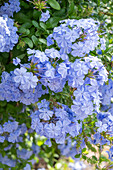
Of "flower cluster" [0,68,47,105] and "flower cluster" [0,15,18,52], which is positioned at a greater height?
"flower cluster" [0,15,18,52]

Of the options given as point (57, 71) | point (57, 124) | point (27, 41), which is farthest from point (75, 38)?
point (57, 124)

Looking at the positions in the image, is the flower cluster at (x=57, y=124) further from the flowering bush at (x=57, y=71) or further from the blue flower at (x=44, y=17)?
the blue flower at (x=44, y=17)

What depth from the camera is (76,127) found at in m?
1.06

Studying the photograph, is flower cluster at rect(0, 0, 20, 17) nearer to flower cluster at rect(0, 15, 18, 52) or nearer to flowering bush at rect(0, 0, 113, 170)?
flowering bush at rect(0, 0, 113, 170)

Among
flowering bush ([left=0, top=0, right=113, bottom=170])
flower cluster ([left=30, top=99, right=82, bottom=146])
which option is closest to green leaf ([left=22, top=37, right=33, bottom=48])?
flowering bush ([left=0, top=0, right=113, bottom=170])

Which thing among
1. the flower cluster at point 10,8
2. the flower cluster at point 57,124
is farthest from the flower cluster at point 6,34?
the flower cluster at point 57,124

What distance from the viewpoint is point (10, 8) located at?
122cm

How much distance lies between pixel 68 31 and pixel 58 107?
35 cm

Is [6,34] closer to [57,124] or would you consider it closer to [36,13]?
[36,13]

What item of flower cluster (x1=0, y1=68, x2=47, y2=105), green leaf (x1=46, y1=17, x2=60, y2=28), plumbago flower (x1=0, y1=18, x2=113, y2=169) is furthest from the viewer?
green leaf (x1=46, y1=17, x2=60, y2=28)

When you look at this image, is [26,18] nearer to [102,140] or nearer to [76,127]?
[76,127]

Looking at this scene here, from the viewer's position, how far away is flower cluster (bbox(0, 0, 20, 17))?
1214 mm

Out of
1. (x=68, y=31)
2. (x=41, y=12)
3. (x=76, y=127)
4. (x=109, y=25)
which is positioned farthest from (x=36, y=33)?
(x=109, y=25)

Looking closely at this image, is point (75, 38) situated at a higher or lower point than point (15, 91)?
higher
